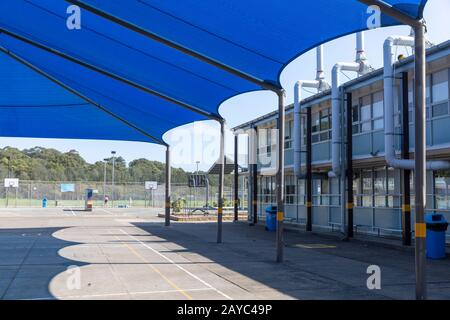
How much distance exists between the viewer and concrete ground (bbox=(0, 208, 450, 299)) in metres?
9.60

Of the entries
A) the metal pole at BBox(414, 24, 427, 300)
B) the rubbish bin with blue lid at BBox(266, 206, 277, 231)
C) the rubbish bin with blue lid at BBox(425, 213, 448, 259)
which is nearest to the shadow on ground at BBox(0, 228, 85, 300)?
the metal pole at BBox(414, 24, 427, 300)

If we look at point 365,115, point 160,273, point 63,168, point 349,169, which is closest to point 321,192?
point 365,115

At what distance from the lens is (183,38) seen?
1266 centimetres

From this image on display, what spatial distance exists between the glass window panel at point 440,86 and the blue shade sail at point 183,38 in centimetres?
684

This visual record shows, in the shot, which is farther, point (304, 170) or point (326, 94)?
point (304, 170)

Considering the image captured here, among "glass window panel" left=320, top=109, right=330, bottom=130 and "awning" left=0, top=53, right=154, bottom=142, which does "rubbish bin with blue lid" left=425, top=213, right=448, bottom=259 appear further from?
"awning" left=0, top=53, right=154, bottom=142

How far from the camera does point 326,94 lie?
2327 cm

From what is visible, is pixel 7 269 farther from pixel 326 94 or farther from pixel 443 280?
pixel 326 94

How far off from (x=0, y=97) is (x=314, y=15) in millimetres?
15387

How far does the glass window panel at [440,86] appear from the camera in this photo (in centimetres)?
1778

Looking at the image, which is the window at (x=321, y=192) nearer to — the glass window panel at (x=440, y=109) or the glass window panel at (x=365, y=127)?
the glass window panel at (x=365, y=127)

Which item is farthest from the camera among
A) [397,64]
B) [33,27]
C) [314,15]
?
[397,64]

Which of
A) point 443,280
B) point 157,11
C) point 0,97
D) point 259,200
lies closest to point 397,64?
point 443,280

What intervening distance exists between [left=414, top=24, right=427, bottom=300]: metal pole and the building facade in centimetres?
804
